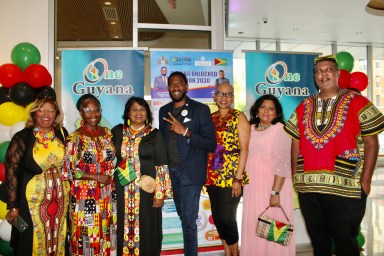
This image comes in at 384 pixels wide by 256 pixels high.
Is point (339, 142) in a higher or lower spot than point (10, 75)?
lower

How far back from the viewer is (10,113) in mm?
3551

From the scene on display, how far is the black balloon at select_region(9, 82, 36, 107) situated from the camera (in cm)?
349

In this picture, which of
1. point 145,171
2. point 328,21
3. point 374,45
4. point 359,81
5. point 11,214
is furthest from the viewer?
point 374,45

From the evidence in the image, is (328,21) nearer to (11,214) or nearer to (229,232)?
(229,232)

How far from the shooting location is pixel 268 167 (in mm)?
3193

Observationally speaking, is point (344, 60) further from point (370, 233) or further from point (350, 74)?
point (370, 233)

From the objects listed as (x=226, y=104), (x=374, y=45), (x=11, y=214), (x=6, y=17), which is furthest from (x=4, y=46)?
(x=374, y=45)

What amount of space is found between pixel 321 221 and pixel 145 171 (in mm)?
1393

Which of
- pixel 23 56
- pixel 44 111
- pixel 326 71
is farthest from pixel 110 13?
pixel 326 71

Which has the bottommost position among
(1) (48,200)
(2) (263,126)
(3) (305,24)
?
Result: (1) (48,200)

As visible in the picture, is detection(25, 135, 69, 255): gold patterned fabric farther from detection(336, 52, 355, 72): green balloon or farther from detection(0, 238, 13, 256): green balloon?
detection(336, 52, 355, 72): green balloon

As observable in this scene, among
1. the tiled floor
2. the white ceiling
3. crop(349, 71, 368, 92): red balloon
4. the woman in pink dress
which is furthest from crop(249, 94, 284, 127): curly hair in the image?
the white ceiling

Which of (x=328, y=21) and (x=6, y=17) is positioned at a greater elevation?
(x=328, y=21)

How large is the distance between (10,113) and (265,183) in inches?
105
